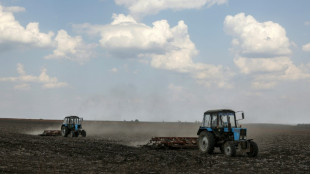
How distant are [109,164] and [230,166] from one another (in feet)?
17.8

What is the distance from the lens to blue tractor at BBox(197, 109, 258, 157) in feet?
62.0

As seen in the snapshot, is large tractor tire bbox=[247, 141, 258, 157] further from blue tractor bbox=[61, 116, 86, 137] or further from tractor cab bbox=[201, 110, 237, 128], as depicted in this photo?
blue tractor bbox=[61, 116, 86, 137]

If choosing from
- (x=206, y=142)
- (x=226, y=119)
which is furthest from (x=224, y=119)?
(x=206, y=142)

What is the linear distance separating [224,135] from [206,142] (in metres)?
1.13

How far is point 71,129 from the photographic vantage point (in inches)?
1471

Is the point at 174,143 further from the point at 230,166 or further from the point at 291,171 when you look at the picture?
the point at 291,171

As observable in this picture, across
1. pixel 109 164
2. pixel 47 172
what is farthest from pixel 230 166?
pixel 47 172

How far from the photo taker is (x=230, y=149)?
1866cm

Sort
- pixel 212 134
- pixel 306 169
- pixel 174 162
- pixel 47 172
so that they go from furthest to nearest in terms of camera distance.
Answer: pixel 212 134 < pixel 174 162 < pixel 306 169 < pixel 47 172

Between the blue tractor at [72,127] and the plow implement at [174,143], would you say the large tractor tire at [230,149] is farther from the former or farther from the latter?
the blue tractor at [72,127]

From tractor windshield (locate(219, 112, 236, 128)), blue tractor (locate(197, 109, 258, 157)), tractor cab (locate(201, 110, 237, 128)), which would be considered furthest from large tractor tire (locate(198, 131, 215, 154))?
tractor windshield (locate(219, 112, 236, 128))

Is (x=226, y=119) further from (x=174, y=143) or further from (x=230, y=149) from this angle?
(x=174, y=143)

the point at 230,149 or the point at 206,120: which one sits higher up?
the point at 206,120

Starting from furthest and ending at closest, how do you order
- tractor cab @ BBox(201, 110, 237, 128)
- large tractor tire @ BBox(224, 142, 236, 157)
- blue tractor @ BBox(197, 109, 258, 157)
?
tractor cab @ BBox(201, 110, 237, 128), blue tractor @ BBox(197, 109, 258, 157), large tractor tire @ BBox(224, 142, 236, 157)
